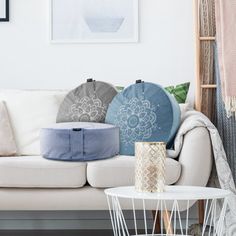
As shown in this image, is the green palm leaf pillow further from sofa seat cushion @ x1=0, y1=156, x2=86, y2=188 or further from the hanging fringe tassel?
sofa seat cushion @ x1=0, y1=156, x2=86, y2=188

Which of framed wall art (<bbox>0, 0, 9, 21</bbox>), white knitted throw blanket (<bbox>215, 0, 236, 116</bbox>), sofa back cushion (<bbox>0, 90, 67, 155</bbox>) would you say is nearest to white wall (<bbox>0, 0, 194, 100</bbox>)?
framed wall art (<bbox>0, 0, 9, 21</bbox>)

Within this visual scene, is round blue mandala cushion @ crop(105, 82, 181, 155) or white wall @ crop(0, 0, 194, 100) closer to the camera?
round blue mandala cushion @ crop(105, 82, 181, 155)

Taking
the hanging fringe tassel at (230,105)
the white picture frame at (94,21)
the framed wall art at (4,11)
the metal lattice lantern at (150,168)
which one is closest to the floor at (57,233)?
the hanging fringe tassel at (230,105)

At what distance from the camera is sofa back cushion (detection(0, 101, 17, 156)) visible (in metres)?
2.88

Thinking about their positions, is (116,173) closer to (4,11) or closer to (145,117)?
(145,117)

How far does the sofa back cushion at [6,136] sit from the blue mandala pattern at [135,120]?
1.95 ft

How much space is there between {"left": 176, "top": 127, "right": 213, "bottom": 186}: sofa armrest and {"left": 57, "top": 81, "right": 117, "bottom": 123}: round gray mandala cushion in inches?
22.0

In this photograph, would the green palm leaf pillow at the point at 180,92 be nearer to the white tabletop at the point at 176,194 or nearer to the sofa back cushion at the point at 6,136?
the sofa back cushion at the point at 6,136

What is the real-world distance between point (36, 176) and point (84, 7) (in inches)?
55.0

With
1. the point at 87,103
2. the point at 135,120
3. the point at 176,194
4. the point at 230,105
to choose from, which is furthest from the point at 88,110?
the point at 176,194

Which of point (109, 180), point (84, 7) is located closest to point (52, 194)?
point (109, 180)

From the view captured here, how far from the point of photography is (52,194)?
2.53 metres

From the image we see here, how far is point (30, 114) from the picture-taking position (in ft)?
10.1

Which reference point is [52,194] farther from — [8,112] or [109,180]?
[8,112]
